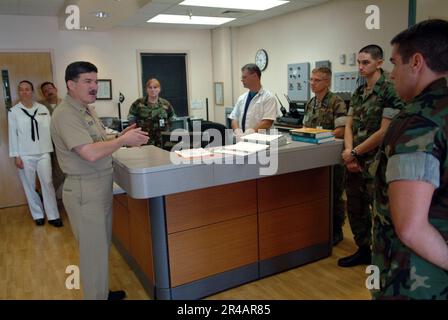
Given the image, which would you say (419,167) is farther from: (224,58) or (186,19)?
(224,58)

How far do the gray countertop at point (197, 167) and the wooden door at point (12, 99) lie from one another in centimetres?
330

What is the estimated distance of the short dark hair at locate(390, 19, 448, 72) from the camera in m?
1.07

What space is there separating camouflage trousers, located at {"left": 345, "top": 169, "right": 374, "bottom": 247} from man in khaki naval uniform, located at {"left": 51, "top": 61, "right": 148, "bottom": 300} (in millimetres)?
1759

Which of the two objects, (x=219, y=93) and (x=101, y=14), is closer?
(x=101, y=14)

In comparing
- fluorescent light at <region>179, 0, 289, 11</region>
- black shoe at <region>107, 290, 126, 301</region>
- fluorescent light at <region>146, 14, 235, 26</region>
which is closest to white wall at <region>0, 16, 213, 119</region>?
fluorescent light at <region>146, 14, 235, 26</region>

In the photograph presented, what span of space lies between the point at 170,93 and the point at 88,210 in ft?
15.8

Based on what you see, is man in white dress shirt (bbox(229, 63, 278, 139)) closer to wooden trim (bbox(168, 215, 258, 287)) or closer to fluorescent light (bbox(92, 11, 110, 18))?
wooden trim (bbox(168, 215, 258, 287))

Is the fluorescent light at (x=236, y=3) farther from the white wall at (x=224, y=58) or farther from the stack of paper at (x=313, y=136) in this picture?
the stack of paper at (x=313, y=136)

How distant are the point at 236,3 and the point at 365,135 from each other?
2866mm

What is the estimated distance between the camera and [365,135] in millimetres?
2797

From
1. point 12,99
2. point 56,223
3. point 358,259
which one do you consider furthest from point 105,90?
point 358,259

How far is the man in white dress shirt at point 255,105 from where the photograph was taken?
3.51m
